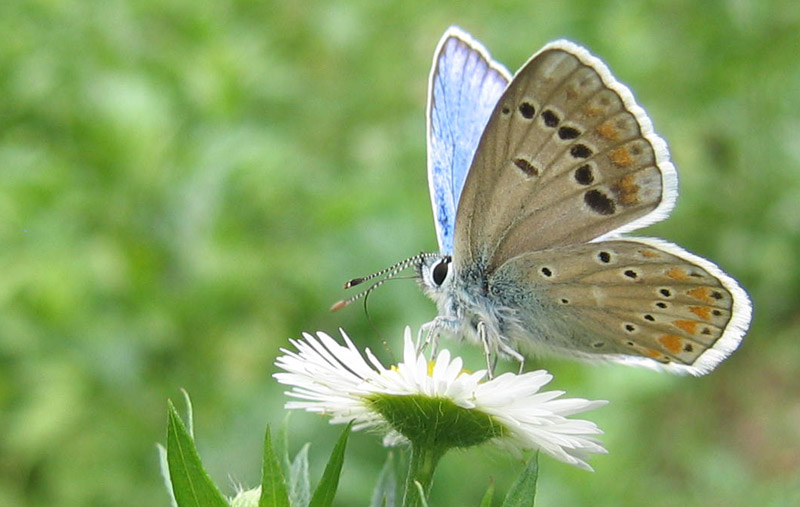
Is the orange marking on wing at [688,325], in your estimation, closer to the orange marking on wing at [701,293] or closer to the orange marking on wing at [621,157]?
the orange marking on wing at [701,293]

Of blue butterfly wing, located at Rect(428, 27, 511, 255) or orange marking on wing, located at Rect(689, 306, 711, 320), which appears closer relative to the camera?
orange marking on wing, located at Rect(689, 306, 711, 320)

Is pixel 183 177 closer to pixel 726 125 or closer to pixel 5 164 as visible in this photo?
pixel 5 164

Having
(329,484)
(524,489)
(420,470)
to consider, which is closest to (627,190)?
(420,470)

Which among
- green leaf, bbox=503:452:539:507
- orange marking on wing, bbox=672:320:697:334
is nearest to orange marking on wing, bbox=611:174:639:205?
orange marking on wing, bbox=672:320:697:334

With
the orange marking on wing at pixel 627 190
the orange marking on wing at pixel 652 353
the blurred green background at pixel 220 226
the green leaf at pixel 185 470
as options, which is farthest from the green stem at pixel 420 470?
the blurred green background at pixel 220 226

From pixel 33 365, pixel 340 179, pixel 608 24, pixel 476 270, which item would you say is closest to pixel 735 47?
pixel 608 24

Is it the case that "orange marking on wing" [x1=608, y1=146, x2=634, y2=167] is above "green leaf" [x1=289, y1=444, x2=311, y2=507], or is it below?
above

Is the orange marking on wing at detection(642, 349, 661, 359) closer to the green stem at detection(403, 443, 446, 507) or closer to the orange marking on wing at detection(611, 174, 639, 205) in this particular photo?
the orange marking on wing at detection(611, 174, 639, 205)
